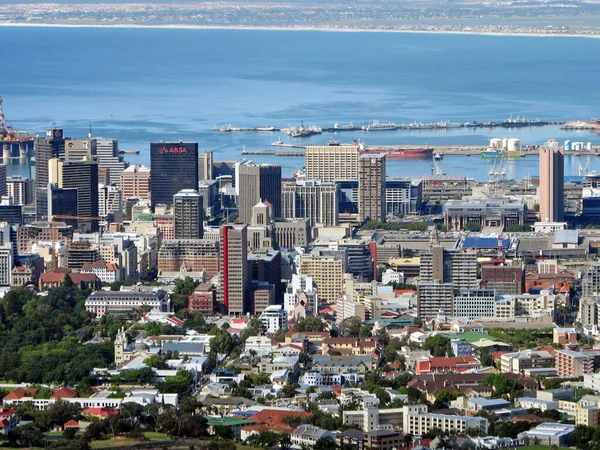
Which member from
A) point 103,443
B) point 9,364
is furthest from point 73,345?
point 103,443

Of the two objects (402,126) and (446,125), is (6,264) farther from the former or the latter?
(446,125)

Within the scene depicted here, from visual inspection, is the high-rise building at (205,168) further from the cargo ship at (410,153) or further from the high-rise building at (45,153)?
the cargo ship at (410,153)

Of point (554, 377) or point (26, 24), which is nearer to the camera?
point (554, 377)

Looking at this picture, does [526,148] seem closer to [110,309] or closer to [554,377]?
[110,309]

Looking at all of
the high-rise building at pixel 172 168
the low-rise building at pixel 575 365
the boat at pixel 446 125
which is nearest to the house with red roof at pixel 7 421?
the low-rise building at pixel 575 365

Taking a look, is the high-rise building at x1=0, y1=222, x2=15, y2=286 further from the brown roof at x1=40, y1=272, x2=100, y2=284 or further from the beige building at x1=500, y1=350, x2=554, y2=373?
the beige building at x1=500, y1=350, x2=554, y2=373

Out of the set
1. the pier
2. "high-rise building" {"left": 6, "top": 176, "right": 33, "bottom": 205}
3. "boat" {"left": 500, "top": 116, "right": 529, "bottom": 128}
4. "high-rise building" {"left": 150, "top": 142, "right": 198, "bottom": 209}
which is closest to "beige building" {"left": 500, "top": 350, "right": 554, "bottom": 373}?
"high-rise building" {"left": 150, "top": 142, "right": 198, "bottom": 209}
